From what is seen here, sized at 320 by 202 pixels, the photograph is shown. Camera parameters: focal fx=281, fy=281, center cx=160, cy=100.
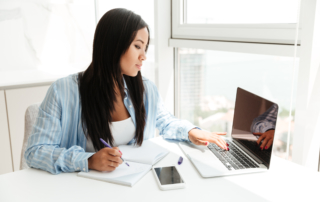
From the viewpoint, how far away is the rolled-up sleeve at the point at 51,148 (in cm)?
101

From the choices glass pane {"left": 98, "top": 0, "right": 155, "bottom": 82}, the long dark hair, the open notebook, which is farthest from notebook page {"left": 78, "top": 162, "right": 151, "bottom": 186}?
glass pane {"left": 98, "top": 0, "right": 155, "bottom": 82}

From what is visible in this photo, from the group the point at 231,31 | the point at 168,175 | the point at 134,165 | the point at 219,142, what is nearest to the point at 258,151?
the point at 219,142

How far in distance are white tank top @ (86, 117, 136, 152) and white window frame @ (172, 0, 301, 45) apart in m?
0.71

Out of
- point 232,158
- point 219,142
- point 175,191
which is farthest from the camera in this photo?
point 219,142

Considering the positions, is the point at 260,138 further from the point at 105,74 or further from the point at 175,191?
the point at 105,74

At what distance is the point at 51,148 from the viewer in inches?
42.6

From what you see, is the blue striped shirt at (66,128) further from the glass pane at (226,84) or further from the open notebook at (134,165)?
the glass pane at (226,84)

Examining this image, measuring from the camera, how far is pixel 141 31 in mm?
1258

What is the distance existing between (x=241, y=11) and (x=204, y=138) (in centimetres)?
74

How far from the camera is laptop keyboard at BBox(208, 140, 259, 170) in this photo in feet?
3.40

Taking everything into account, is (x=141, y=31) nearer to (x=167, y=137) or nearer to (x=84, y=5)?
(x=167, y=137)

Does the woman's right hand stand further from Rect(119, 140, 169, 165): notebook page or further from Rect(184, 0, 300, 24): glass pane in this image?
Rect(184, 0, 300, 24): glass pane

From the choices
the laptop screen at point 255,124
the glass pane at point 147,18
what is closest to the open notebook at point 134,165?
the laptop screen at point 255,124

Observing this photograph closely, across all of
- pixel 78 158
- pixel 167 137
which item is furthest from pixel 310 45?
pixel 78 158
